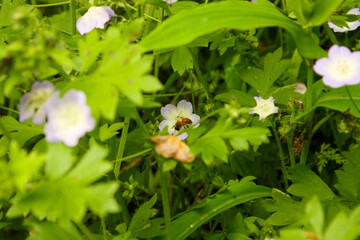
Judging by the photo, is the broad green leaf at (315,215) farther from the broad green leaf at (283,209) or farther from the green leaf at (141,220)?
the green leaf at (141,220)

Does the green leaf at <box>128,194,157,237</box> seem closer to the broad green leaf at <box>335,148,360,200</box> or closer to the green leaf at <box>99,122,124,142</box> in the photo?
the green leaf at <box>99,122,124,142</box>

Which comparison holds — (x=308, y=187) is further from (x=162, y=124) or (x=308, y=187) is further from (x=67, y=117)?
(x=67, y=117)

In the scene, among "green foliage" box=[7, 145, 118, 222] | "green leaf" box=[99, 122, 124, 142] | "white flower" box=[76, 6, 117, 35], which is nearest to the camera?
"green foliage" box=[7, 145, 118, 222]

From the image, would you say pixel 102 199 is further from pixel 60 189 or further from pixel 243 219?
pixel 243 219

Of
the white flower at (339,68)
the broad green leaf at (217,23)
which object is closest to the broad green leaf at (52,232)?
the broad green leaf at (217,23)

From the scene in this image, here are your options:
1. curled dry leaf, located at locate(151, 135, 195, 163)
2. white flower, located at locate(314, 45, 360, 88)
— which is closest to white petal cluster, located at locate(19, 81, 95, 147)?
curled dry leaf, located at locate(151, 135, 195, 163)

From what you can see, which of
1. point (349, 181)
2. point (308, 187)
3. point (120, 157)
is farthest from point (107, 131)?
point (349, 181)
